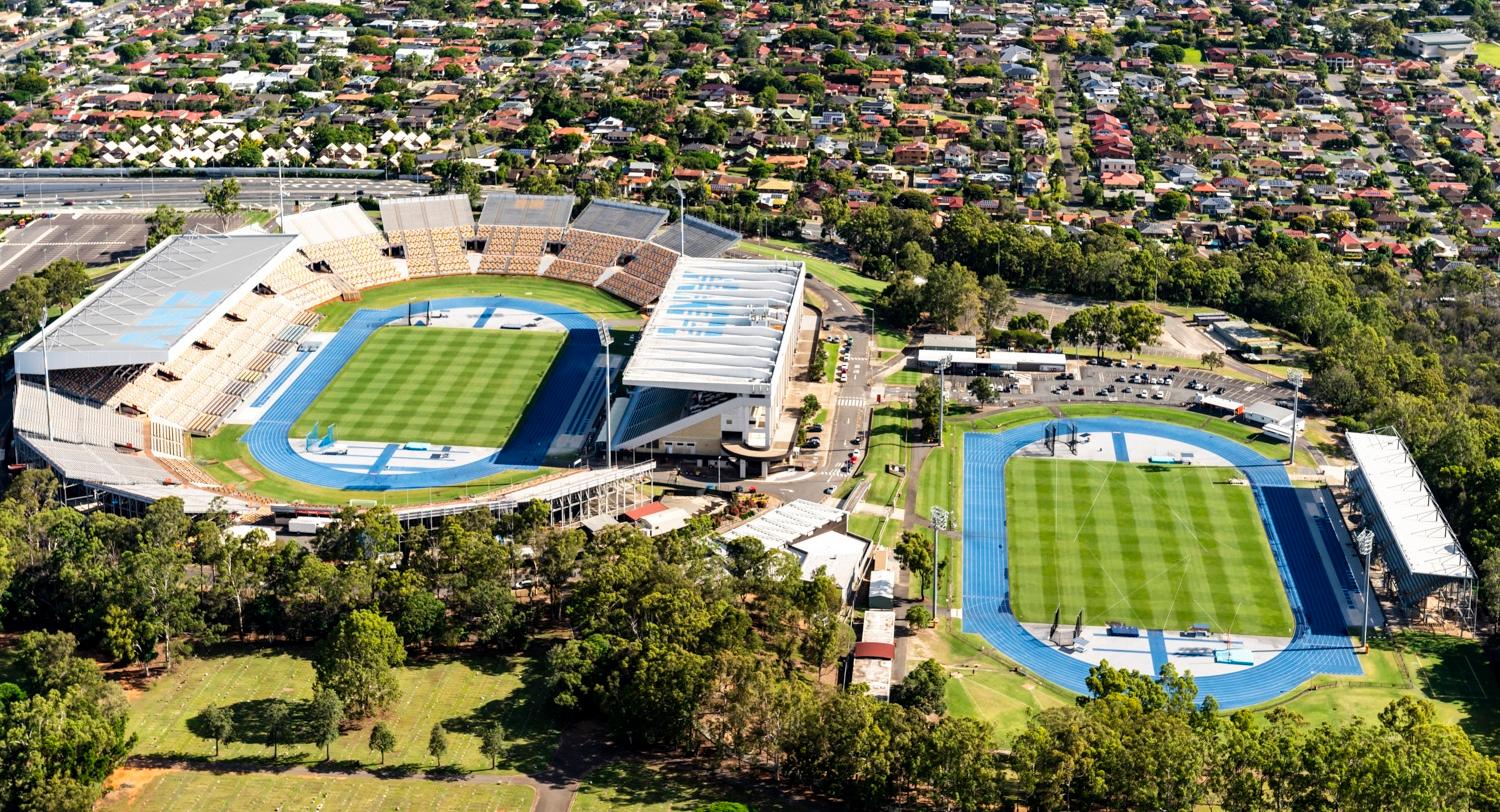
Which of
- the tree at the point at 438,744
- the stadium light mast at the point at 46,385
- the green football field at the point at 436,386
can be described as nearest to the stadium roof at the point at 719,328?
the green football field at the point at 436,386

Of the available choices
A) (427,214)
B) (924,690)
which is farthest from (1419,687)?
(427,214)

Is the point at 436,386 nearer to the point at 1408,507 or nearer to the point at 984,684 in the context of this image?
the point at 984,684

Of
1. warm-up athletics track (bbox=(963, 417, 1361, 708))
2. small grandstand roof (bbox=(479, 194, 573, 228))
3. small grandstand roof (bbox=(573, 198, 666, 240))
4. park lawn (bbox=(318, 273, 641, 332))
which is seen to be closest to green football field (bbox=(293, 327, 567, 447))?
park lawn (bbox=(318, 273, 641, 332))

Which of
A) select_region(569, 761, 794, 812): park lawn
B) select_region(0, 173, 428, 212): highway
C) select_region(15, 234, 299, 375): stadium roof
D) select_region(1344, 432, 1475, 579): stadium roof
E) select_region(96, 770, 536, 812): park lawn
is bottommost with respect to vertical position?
select_region(0, 173, 428, 212): highway

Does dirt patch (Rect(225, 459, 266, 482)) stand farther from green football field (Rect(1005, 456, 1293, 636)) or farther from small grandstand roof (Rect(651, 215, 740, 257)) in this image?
green football field (Rect(1005, 456, 1293, 636))

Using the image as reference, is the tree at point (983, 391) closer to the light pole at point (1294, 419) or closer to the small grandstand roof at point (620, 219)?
the light pole at point (1294, 419)

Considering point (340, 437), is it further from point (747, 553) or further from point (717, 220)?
point (717, 220)

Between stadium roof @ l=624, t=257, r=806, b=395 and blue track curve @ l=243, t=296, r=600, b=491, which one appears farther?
stadium roof @ l=624, t=257, r=806, b=395
